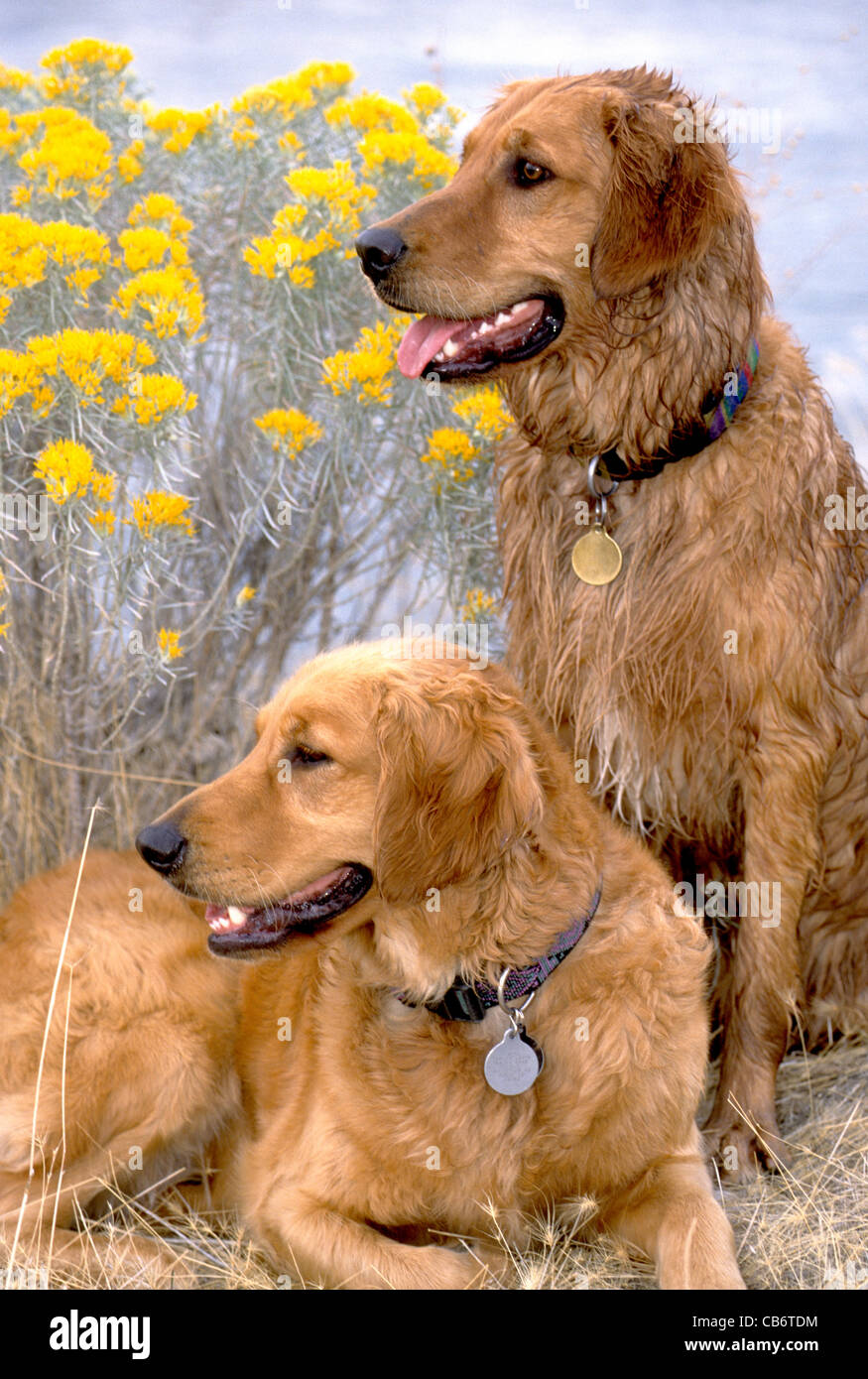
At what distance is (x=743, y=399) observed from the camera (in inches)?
130

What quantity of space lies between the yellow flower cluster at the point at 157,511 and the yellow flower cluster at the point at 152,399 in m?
0.19

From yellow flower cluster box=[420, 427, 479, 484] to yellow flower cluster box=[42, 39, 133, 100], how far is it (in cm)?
171

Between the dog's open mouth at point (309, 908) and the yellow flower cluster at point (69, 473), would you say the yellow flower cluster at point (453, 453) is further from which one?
the dog's open mouth at point (309, 908)

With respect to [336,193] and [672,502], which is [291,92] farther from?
[672,502]

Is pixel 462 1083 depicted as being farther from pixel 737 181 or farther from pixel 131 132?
pixel 131 132

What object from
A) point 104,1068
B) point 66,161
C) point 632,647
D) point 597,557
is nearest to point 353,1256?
point 104,1068

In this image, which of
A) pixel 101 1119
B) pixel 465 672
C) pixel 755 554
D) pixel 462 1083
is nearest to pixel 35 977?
pixel 101 1119

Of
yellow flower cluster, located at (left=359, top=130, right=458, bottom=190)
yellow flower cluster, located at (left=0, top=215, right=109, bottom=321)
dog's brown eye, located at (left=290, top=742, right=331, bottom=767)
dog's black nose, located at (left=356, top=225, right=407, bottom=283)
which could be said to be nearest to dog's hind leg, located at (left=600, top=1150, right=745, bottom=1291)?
dog's brown eye, located at (left=290, top=742, right=331, bottom=767)

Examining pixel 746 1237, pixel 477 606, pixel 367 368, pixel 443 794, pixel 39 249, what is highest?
pixel 39 249

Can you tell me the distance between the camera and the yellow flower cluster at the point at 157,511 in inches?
145

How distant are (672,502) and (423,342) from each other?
659 millimetres

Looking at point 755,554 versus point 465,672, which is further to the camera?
point 755,554

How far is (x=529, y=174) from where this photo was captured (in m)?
3.14
